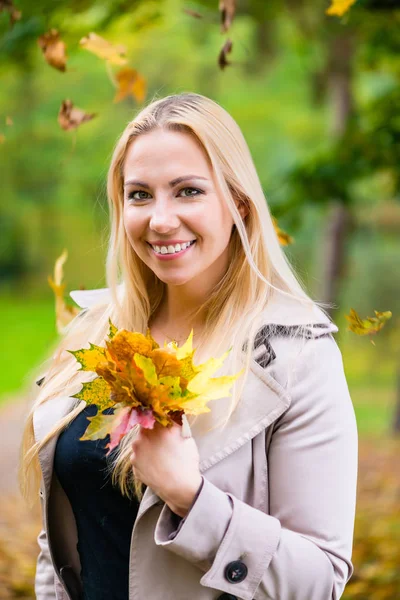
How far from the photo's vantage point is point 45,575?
2.35 m

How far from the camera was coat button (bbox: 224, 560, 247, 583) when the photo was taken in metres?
1.72

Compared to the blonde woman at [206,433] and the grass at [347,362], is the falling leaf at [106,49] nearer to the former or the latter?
the blonde woman at [206,433]

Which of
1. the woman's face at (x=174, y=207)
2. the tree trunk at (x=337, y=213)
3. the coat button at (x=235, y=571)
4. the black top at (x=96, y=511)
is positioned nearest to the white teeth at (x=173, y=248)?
the woman's face at (x=174, y=207)

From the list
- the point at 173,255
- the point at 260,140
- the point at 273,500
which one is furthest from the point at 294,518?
the point at 260,140

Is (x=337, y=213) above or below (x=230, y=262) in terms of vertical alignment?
below

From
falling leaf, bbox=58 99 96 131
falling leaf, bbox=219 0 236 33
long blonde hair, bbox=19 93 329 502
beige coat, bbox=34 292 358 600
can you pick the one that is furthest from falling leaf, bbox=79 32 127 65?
beige coat, bbox=34 292 358 600

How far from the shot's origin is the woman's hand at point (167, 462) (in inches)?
65.4

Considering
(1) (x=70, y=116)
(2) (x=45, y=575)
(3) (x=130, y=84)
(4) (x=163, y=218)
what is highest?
(3) (x=130, y=84)

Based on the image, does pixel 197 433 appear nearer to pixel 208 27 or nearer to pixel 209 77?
pixel 208 27

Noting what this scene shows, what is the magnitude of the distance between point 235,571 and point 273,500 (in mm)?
183

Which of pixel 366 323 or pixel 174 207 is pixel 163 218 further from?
pixel 366 323

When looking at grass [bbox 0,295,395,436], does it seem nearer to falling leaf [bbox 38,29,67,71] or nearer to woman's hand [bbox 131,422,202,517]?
falling leaf [bbox 38,29,67,71]

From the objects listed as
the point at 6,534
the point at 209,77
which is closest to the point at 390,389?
the point at 209,77

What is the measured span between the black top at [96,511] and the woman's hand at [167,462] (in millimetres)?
313
